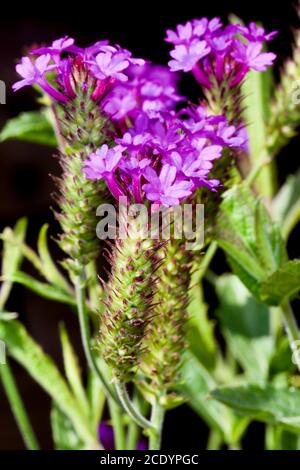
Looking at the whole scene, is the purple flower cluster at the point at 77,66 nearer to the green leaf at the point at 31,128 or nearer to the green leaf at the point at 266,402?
the green leaf at the point at 31,128

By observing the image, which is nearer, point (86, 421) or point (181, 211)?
point (181, 211)

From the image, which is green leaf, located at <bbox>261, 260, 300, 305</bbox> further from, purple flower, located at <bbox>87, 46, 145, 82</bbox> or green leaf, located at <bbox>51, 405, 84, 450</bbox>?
green leaf, located at <bbox>51, 405, 84, 450</bbox>

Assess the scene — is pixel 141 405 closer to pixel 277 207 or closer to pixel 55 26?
pixel 277 207

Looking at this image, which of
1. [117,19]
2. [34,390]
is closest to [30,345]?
[34,390]

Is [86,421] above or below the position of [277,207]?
below

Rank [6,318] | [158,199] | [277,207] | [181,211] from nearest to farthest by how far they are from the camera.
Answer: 1. [158,199]
2. [181,211]
3. [6,318]
4. [277,207]
